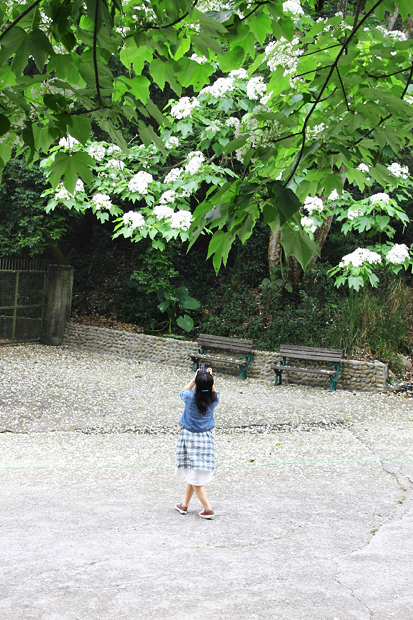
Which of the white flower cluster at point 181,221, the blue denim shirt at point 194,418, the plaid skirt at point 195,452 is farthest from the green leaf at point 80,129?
the white flower cluster at point 181,221

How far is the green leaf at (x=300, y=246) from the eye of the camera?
5.53 ft

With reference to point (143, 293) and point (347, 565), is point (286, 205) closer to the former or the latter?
point (347, 565)

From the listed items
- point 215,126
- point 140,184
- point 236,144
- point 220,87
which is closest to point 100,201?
point 140,184

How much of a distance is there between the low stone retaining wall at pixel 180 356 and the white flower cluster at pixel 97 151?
14.8ft

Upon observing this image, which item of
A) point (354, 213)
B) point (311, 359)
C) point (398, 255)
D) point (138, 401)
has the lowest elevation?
point (138, 401)

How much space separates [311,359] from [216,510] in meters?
6.25

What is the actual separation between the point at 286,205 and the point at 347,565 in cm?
299

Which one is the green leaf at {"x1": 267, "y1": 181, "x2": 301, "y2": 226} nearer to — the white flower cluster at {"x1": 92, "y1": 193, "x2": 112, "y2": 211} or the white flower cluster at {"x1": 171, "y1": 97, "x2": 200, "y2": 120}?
the white flower cluster at {"x1": 171, "y1": 97, "x2": 200, "y2": 120}

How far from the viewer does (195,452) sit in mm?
4695

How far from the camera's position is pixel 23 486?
→ 5203mm

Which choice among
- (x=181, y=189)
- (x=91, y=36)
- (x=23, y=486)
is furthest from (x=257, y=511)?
(x=181, y=189)

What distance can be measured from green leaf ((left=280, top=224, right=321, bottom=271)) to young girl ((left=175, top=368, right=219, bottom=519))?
10.1ft

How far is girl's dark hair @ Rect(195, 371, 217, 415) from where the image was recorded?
4.67m

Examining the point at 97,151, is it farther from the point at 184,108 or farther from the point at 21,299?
the point at 21,299
